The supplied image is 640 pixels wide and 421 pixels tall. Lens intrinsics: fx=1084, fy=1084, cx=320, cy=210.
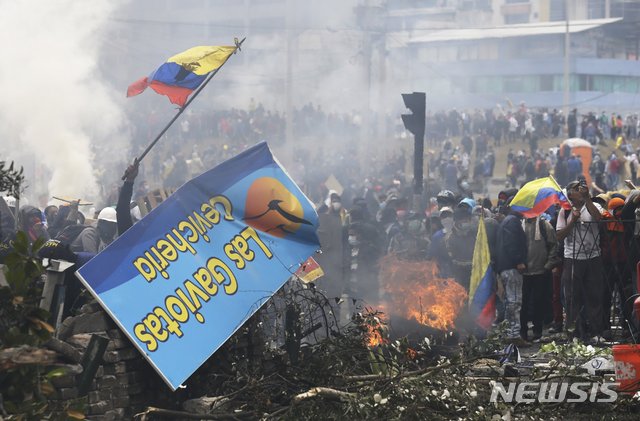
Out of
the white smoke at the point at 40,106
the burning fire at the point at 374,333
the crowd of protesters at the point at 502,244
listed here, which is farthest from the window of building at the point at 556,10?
the burning fire at the point at 374,333

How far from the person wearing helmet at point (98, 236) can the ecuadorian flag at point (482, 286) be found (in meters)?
3.95

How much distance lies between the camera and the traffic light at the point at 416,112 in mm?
13508

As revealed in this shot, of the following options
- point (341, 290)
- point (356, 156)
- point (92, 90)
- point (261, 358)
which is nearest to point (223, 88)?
point (356, 156)

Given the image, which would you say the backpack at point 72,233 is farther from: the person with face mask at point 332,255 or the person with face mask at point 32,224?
the person with face mask at point 332,255

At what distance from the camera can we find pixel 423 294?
1037 centimetres

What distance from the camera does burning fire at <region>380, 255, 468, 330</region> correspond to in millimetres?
10195

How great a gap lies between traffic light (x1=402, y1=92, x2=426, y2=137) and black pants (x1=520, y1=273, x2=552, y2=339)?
281 cm

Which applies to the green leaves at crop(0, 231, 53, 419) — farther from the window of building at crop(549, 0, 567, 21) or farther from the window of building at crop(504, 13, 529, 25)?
the window of building at crop(549, 0, 567, 21)

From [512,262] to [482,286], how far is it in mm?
466

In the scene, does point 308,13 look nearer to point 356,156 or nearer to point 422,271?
point 356,156

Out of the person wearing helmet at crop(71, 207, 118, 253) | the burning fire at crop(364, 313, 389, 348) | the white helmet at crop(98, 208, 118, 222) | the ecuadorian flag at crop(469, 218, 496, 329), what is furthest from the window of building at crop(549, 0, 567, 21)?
the burning fire at crop(364, 313, 389, 348)

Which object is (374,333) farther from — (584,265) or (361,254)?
(361,254)

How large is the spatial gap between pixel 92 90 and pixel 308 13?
1148 cm

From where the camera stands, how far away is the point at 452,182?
3044 cm
